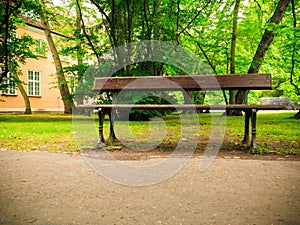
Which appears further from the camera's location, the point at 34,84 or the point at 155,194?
the point at 34,84

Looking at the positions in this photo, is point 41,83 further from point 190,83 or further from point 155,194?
point 155,194

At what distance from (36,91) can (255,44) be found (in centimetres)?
1966

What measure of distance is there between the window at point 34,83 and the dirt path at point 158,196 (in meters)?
24.0

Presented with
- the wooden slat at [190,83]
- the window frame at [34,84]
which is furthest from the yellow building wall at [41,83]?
the wooden slat at [190,83]

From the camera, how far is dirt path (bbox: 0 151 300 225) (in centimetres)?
189

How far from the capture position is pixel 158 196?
2.32 meters

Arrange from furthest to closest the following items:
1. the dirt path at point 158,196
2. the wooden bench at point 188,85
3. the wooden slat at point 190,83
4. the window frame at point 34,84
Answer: the window frame at point 34,84 → the wooden slat at point 190,83 → the wooden bench at point 188,85 → the dirt path at point 158,196

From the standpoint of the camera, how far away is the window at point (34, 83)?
25.4 metres

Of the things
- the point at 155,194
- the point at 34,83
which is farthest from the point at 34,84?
the point at 155,194

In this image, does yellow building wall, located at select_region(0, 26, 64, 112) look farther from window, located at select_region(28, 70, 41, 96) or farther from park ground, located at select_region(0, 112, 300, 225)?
park ground, located at select_region(0, 112, 300, 225)

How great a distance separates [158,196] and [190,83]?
261 centimetres

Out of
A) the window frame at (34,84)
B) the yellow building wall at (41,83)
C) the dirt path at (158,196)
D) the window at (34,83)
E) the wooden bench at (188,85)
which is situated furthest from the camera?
the window at (34,83)

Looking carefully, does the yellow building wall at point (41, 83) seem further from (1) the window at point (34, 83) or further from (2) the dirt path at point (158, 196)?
(2) the dirt path at point (158, 196)

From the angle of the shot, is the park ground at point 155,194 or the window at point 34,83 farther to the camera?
the window at point 34,83
